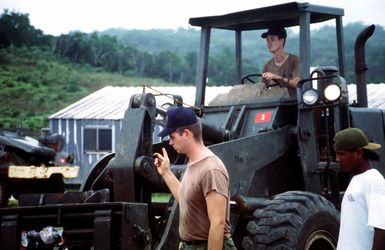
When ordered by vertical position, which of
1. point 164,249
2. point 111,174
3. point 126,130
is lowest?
point 164,249

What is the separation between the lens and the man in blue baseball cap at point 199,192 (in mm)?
4379

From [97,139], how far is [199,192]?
23.6 metres

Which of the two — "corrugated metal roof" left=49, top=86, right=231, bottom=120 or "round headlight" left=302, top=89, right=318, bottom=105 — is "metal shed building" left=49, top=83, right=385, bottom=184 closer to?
"corrugated metal roof" left=49, top=86, right=231, bottom=120

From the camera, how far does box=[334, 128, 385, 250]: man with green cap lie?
13.8 ft

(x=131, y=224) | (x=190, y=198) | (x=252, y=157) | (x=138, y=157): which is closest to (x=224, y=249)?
(x=190, y=198)

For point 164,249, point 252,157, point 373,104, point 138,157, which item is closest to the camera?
point 164,249

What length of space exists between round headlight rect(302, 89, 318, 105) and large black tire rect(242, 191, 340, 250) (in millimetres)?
1105

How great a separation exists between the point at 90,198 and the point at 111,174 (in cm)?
29

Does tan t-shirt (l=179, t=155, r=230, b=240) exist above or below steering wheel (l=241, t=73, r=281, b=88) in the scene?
below

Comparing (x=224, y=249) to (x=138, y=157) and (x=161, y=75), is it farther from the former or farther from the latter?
(x=161, y=75)

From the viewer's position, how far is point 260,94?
8102 mm

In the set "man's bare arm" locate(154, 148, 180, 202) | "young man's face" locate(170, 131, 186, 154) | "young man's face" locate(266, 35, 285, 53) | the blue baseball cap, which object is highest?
"young man's face" locate(266, 35, 285, 53)

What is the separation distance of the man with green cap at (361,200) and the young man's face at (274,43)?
380cm

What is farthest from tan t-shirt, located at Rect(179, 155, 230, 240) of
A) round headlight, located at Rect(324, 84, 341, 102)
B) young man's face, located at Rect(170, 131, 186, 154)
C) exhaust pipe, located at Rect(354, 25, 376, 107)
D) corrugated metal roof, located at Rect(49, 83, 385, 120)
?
corrugated metal roof, located at Rect(49, 83, 385, 120)
